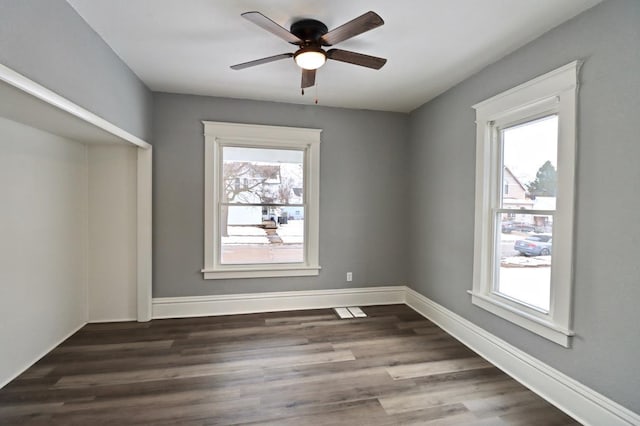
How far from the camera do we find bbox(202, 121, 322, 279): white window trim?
3.65m

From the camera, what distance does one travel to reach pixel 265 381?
235 centimetres

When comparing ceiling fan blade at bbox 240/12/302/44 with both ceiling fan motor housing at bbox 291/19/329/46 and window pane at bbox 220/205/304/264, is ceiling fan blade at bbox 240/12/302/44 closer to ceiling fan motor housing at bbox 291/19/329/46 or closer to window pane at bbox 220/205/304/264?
ceiling fan motor housing at bbox 291/19/329/46

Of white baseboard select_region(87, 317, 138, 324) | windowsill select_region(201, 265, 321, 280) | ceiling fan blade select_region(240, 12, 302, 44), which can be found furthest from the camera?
windowsill select_region(201, 265, 321, 280)

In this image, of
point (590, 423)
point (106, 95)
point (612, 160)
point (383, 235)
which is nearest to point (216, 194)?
point (106, 95)

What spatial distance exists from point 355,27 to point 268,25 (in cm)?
54

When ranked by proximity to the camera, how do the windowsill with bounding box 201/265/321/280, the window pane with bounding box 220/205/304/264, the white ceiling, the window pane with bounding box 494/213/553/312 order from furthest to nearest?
the window pane with bounding box 220/205/304/264 → the windowsill with bounding box 201/265/321/280 → the window pane with bounding box 494/213/553/312 → the white ceiling

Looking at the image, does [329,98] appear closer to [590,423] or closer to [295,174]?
[295,174]

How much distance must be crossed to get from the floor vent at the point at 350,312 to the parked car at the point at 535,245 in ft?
6.32

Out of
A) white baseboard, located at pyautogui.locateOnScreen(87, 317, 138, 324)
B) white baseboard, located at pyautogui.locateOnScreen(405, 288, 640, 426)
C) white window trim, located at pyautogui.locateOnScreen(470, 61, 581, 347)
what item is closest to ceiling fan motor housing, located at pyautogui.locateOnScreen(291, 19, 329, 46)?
white window trim, located at pyautogui.locateOnScreen(470, 61, 581, 347)

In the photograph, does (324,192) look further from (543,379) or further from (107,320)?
(107,320)

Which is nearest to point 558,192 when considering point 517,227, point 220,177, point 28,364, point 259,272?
point 517,227

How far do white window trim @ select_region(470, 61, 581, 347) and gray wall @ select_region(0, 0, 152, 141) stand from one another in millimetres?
3249

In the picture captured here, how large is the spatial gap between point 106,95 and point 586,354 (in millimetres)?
3978

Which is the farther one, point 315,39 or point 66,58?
point 315,39
